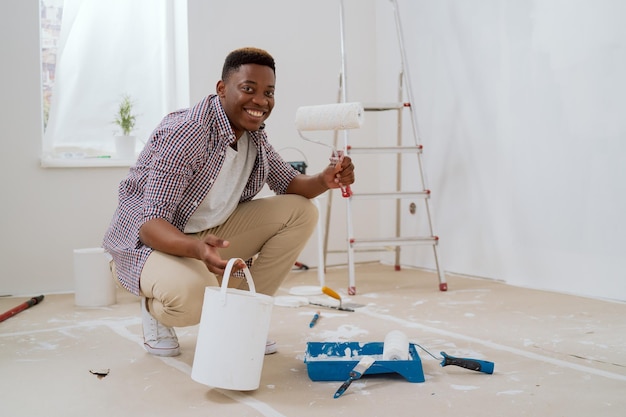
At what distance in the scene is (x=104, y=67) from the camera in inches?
163

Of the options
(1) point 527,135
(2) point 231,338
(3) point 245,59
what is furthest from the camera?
(1) point 527,135

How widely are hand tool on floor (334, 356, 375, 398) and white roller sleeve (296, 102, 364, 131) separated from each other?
1.12 metres

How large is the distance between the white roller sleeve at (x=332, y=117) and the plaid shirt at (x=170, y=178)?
Answer: 21.1 inches

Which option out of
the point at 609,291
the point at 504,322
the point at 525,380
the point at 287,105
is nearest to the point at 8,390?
the point at 525,380

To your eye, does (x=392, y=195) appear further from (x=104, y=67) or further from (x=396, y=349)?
(x=104, y=67)

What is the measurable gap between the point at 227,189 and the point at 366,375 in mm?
778

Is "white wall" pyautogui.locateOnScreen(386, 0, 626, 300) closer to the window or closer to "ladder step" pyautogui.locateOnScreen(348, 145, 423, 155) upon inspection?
"ladder step" pyautogui.locateOnScreen(348, 145, 423, 155)

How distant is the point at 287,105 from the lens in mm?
4379

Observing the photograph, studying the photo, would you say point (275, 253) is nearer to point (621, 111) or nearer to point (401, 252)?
point (621, 111)

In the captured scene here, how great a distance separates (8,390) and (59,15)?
271 centimetres

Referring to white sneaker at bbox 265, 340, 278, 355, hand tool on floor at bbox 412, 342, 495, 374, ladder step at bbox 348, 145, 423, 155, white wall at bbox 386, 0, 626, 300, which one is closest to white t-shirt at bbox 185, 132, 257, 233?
white sneaker at bbox 265, 340, 278, 355

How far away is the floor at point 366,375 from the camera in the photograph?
1744 mm

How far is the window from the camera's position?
4.02m

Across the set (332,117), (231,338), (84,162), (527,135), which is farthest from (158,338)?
(527,135)
